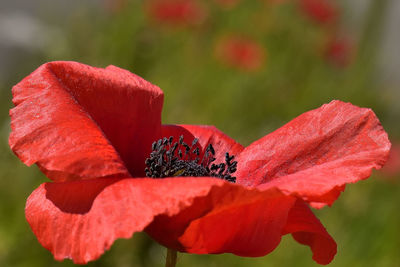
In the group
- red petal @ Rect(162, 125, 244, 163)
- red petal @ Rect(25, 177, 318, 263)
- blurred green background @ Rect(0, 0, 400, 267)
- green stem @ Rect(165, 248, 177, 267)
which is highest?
red petal @ Rect(25, 177, 318, 263)

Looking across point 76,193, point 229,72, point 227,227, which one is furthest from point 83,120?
point 229,72

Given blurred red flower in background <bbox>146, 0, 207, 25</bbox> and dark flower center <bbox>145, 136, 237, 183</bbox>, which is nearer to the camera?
dark flower center <bbox>145, 136, 237, 183</bbox>

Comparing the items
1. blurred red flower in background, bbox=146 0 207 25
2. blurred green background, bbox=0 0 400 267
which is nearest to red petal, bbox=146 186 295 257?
blurred green background, bbox=0 0 400 267

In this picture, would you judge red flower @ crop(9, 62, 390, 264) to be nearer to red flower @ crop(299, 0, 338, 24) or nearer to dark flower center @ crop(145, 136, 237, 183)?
dark flower center @ crop(145, 136, 237, 183)

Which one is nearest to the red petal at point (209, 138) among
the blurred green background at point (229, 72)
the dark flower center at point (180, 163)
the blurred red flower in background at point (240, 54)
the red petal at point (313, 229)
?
the dark flower center at point (180, 163)

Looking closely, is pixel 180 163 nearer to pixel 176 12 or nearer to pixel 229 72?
pixel 176 12

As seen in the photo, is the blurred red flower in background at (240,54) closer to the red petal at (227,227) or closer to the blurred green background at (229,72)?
the blurred green background at (229,72)

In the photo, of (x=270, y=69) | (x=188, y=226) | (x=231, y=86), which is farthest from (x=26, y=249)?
(x=270, y=69)
